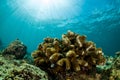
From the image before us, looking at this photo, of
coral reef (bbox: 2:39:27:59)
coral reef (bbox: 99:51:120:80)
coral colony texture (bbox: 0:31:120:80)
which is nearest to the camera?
coral colony texture (bbox: 0:31:120:80)

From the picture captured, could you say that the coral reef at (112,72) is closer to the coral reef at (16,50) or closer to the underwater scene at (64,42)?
the underwater scene at (64,42)

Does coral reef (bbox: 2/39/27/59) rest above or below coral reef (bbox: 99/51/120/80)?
above

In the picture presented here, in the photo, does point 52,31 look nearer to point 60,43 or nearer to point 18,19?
point 18,19

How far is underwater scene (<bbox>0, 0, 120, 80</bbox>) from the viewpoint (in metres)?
5.35

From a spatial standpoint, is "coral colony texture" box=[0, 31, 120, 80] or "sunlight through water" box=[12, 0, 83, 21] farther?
"sunlight through water" box=[12, 0, 83, 21]

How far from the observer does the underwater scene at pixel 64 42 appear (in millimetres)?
5352

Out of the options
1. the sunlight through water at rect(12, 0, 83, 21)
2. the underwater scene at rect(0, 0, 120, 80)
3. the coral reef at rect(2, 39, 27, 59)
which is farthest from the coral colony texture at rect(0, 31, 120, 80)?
the sunlight through water at rect(12, 0, 83, 21)

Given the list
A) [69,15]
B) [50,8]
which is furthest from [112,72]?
[69,15]

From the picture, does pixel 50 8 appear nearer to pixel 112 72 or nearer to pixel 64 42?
pixel 64 42

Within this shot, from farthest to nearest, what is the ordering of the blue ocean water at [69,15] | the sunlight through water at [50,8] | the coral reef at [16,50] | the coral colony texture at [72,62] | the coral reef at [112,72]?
the sunlight through water at [50,8] → the blue ocean water at [69,15] → the coral reef at [16,50] → the coral reef at [112,72] → the coral colony texture at [72,62]

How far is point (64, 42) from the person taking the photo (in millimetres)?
5945

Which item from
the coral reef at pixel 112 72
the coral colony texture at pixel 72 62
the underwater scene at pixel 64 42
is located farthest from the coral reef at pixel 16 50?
the coral reef at pixel 112 72

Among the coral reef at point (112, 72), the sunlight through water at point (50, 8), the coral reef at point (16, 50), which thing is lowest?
the coral reef at point (112, 72)

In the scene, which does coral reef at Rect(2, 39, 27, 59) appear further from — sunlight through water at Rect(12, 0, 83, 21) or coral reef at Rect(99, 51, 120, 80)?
sunlight through water at Rect(12, 0, 83, 21)
